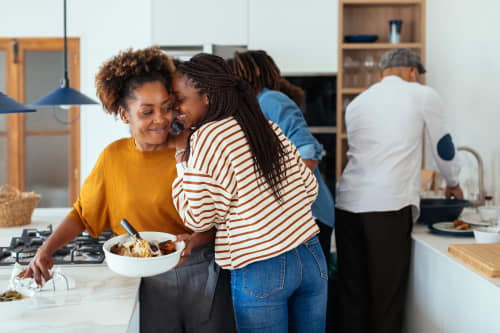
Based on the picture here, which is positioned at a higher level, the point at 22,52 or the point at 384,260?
the point at 22,52

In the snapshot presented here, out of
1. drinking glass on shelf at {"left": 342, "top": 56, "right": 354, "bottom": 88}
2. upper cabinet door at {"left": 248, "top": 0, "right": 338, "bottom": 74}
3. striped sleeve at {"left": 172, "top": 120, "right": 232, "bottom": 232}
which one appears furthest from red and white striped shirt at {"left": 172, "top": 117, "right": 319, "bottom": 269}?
drinking glass on shelf at {"left": 342, "top": 56, "right": 354, "bottom": 88}

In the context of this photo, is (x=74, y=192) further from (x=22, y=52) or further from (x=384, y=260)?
(x=384, y=260)

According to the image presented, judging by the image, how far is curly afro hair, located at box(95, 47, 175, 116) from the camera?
1.44 meters

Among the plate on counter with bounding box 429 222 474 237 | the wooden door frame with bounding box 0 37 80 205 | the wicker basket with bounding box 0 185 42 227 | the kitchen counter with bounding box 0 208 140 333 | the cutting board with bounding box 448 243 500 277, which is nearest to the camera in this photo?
the kitchen counter with bounding box 0 208 140 333

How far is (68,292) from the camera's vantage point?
134cm

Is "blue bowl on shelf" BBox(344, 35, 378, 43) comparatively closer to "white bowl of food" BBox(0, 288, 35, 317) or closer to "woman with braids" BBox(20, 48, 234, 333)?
"woman with braids" BBox(20, 48, 234, 333)

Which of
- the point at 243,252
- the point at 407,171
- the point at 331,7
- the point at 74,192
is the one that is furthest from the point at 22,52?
the point at 243,252

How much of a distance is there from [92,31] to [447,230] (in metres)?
3.47

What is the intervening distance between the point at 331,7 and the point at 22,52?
2.63 metres

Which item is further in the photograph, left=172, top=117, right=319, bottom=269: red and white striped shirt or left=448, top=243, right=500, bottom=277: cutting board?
left=448, top=243, right=500, bottom=277: cutting board

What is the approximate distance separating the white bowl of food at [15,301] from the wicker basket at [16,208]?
1.13 metres

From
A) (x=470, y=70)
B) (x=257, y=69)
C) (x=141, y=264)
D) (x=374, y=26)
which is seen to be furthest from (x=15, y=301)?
(x=374, y=26)

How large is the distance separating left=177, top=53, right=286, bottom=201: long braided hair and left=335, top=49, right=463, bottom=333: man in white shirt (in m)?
1.08

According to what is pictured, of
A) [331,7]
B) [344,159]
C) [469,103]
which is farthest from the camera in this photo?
[344,159]
